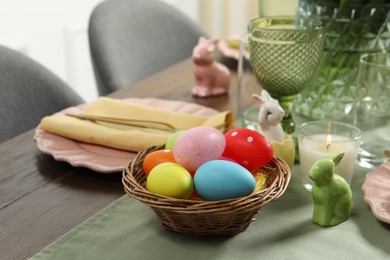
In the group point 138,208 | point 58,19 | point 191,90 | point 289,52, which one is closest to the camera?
point 138,208

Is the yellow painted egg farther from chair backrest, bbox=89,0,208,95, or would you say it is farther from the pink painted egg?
chair backrest, bbox=89,0,208,95

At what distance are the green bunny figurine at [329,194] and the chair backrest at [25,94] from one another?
2.40ft

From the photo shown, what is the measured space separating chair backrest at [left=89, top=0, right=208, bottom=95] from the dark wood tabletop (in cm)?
51

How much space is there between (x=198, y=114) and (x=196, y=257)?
0.47m

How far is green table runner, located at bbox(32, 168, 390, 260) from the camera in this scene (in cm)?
70

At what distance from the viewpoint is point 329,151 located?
0.84 meters

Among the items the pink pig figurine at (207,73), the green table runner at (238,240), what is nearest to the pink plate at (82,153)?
the green table runner at (238,240)

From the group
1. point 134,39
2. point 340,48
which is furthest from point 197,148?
point 134,39

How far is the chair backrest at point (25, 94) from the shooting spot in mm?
1265

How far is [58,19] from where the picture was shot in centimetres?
228

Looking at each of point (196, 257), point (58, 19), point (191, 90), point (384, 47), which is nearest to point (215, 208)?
point (196, 257)

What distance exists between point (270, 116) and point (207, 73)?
42cm

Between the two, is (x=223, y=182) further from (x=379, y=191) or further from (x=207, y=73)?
(x=207, y=73)

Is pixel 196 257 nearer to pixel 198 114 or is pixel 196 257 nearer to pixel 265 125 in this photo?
pixel 265 125
